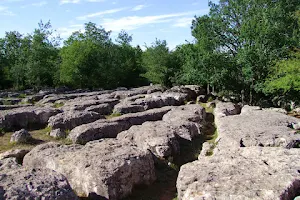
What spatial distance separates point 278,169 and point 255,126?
14.8 ft

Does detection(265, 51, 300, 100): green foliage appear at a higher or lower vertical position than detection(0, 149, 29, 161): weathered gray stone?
higher

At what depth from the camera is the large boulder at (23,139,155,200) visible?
24.0 feet

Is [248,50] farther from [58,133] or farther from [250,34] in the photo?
[58,133]

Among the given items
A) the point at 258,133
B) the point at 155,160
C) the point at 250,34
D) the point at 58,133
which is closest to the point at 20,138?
the point at 58,133

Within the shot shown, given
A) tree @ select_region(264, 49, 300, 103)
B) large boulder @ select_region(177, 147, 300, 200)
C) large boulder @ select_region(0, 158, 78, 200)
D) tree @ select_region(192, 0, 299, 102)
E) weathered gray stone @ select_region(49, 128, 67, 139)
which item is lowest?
weathered gray stone @ select_region(49, 128, 67, 139)

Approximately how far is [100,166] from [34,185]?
2042 millimetres

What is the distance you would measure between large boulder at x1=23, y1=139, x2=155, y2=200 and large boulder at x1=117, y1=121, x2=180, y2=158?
141 centimetres

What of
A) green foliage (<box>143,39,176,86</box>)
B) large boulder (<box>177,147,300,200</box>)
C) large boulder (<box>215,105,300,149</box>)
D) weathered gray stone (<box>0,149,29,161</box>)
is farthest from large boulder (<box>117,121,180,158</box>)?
green foliage (<box>143,39,176,86</box>)

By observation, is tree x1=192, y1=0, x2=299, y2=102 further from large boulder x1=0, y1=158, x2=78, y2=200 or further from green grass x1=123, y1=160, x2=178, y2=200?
large boulder x1=0, y1=158, x2=78, y2=200

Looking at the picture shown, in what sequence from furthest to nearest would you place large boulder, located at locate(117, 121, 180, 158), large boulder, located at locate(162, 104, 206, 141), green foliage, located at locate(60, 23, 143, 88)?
green foliage, located at locate(60, 23, 143, 88) → large boulder, located at locate(162, 104, 206, 141) → large boulder, located at locate(117, 121, 180, 158)

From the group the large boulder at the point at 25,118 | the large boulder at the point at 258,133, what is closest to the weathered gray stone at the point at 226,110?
the large boulder at the point at 258,133

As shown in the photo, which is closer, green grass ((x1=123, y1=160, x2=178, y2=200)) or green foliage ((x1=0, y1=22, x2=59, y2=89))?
green grass ((x1=123, y1=160, x2=178, y2=200))

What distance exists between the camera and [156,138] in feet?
35.1

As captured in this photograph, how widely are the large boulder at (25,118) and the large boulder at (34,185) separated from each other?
9.76 m
